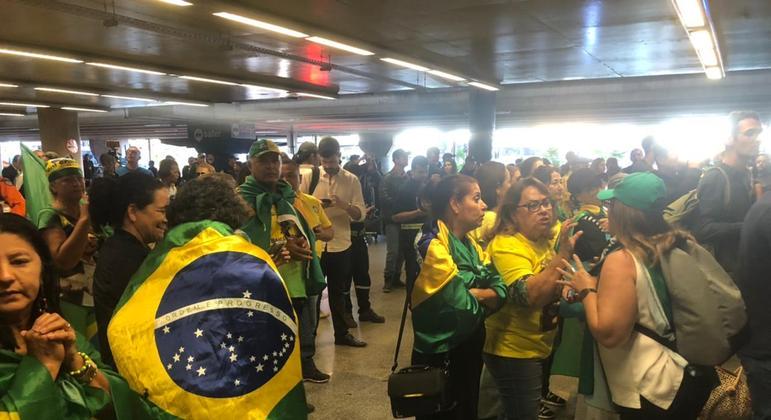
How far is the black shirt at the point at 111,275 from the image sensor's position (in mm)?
1989

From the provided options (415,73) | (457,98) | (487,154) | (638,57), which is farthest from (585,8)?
(457,98)

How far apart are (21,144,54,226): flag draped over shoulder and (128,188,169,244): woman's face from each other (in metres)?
1.36

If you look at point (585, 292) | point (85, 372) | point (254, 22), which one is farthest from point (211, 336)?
point (254, 22)

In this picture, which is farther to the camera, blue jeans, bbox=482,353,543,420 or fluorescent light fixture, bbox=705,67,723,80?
fluorescent light fixture, bbox=705,67,723,80

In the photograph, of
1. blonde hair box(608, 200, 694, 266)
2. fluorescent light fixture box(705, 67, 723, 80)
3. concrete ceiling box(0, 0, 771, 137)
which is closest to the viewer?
blonde hair box(608, 200, 694, 266)

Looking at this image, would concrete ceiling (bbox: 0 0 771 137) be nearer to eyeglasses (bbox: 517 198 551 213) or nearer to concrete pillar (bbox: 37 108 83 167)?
concrete pillar (bbox: 37 108 83 167)

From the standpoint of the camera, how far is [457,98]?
16.0 metres

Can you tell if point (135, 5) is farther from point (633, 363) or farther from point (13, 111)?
point (13, 111)

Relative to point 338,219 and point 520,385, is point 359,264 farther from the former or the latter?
point 520,385

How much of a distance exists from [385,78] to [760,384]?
10.7 m

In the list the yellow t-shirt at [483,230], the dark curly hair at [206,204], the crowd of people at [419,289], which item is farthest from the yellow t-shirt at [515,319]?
the dark curly hair at [206,204]

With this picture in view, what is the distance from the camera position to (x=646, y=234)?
2127 millimetres

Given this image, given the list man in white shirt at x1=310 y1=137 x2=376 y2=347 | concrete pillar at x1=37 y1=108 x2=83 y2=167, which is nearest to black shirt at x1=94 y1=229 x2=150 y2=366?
man in white shirt at x1=310 y1=137 x2=376 y2=347

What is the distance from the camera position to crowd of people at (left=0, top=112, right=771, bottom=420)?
1433 mm
